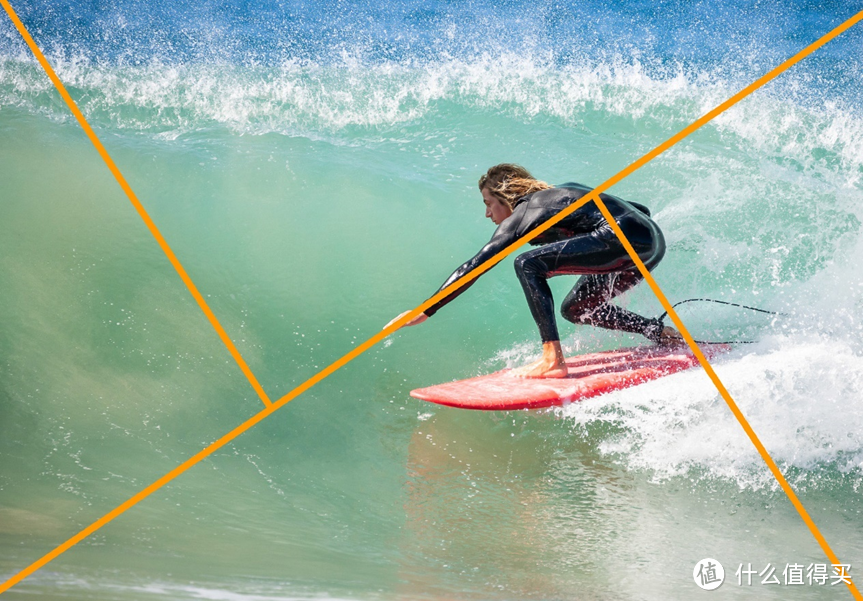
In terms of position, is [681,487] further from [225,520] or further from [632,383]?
[225,520]

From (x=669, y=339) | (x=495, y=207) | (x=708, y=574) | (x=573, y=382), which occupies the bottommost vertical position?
(x=708, y=574)

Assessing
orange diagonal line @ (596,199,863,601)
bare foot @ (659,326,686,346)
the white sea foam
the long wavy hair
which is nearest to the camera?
orange diagonal line @ (596,199,863,601)

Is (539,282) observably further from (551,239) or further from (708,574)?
(708,574)

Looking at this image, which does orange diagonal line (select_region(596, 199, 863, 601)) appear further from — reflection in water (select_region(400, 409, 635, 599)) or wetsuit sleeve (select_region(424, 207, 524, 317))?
reflection in water (select_region(400, 409, 635, 599))

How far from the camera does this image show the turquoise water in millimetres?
2473

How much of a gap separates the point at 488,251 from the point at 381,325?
1.74 m

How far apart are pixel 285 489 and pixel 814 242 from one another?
4607 millimetres

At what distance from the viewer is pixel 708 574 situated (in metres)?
2.34

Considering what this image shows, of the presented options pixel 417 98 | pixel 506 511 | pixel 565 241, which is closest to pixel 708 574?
pixel 506 511

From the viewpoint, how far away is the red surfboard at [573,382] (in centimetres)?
314

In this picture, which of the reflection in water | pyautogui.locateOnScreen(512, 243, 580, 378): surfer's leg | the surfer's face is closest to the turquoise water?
the reflection in water

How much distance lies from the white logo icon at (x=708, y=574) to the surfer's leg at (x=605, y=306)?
4.74 feet

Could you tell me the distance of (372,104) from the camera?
22.7 ft

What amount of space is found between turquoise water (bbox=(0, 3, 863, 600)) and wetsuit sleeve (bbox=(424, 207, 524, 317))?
730 millimetres
